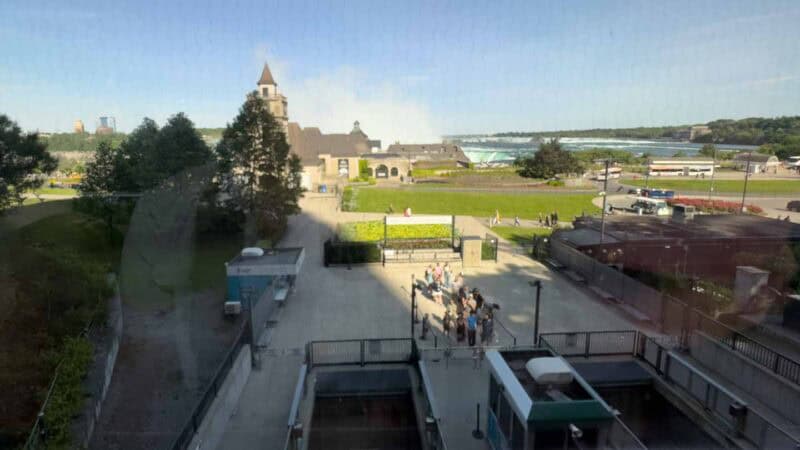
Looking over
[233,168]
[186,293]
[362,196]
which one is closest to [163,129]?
[233,168]

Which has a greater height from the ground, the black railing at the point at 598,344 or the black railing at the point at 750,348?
the black railing at the point at 750,348

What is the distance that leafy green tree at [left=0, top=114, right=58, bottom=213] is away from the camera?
1476 centimetres

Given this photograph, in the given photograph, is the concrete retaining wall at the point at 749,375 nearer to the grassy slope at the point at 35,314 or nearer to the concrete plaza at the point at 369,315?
the concrete plaza at the point at 369,315

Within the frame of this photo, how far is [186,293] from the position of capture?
14.5m

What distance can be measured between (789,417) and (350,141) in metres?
52.9

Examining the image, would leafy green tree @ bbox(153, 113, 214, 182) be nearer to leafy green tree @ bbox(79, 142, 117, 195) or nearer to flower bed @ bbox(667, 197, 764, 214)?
leafy green tree @ bbox(79, 142, 117, 195)

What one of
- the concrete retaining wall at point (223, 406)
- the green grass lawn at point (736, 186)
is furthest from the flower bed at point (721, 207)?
the concrete retaining wall at point (223, 406)

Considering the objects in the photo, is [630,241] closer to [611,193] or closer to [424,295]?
[424,295]

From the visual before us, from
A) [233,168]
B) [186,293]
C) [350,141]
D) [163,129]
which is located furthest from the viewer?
[350,141]

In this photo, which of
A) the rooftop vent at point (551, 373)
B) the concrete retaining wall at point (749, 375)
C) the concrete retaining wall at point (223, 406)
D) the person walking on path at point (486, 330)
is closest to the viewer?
the rooftop vent at point (551, 373)

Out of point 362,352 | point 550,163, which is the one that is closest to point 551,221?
point 362,352

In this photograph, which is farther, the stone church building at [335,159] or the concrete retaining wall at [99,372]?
the stone church building at [335,159]

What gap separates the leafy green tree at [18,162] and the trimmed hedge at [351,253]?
1066cm

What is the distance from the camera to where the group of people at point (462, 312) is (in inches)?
368
